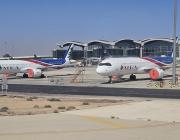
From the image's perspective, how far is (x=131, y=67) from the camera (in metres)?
62.6

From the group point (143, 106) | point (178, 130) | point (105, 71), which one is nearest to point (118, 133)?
point (178, 130)

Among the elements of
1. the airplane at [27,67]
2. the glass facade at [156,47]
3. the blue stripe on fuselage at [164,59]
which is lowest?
the airplane at [27,67]

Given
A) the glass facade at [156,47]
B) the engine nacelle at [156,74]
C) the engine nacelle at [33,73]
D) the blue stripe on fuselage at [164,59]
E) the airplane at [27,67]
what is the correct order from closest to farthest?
the engine nacelle at [156,74], the blue stripe on fuselage at [164,59], the airplane at [27,67], the engine nacelle at [33,73], the glass facade at [156,47]

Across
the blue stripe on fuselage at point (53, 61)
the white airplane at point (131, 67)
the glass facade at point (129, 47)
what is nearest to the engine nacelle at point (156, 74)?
the white airplane at point (131, 67)

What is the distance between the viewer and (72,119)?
20.7 metres

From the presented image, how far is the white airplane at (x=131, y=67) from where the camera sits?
5981 cm

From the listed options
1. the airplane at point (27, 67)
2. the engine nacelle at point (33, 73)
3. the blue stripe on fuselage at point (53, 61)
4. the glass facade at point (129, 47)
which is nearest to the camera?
the airplane at point (27, 67)

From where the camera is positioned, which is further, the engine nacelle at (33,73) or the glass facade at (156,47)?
the glass facade at (156,47)

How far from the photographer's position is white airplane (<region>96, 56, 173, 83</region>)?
59.8 m

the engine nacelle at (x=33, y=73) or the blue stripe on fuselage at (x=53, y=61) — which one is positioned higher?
the blue stripe on fuselage at (x=53, y=61)

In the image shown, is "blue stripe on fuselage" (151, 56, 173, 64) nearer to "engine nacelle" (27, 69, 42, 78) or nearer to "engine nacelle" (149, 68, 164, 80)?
"engine nacelle" (149, 68, 164, 80)

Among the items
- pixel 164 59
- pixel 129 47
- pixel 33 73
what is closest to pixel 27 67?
pixel 33 73

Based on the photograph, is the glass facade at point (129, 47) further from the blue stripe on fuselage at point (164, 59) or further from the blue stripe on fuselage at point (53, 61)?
the blue stripe on fuselage at point (164, 59)

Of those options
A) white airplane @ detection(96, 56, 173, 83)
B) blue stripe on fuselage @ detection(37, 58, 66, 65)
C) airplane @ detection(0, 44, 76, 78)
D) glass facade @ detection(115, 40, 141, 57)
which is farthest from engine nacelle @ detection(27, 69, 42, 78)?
glass facade @ detection(115, 40, 141, 57)
